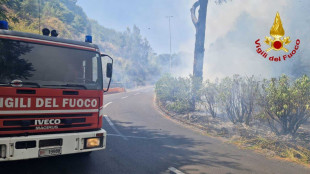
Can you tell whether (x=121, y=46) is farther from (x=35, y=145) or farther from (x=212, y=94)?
(x=35, y=145)

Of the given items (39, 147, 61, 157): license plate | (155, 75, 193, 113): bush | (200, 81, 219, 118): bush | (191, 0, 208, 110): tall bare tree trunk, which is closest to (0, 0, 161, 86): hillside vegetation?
(155, 75, 193, 113): bush

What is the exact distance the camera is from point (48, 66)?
167 inches

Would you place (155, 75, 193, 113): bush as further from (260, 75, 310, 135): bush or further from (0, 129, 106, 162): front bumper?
(0, 129, 106, 162): front bumper

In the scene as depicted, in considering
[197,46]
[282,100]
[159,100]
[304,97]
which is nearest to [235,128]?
[282,100]

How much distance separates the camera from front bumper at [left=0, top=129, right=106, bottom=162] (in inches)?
137

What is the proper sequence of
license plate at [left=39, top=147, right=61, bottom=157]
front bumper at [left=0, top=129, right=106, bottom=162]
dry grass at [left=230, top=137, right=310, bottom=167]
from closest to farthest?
front bumper at [left=0, top=129, right=106, bottom=162], license plate at [left=39, top=147, right=61, bottom=157], dry grass at [left=230, top=137, right=310, bottom=167]

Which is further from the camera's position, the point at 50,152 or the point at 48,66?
the point at 48,66

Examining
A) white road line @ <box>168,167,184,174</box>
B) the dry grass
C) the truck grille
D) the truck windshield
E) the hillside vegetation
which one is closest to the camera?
the truck grille

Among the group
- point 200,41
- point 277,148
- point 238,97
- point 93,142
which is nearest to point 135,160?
point 93,142

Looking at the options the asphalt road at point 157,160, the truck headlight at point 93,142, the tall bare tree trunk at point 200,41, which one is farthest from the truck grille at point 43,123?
the tall bare tree trunk at point 200,41

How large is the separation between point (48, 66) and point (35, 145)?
1.49 metres

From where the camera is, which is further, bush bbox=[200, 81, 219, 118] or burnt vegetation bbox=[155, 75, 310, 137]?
bush bbox=[200, 81, 219, 118]

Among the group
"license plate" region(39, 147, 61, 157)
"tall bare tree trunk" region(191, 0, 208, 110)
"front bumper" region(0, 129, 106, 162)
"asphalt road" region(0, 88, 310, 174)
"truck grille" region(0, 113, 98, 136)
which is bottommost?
"asphalt road" region(0, 88, 310, 174)

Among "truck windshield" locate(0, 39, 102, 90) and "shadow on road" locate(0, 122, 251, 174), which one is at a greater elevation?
"truck windshield" locate(0, 39, 102, 90)
